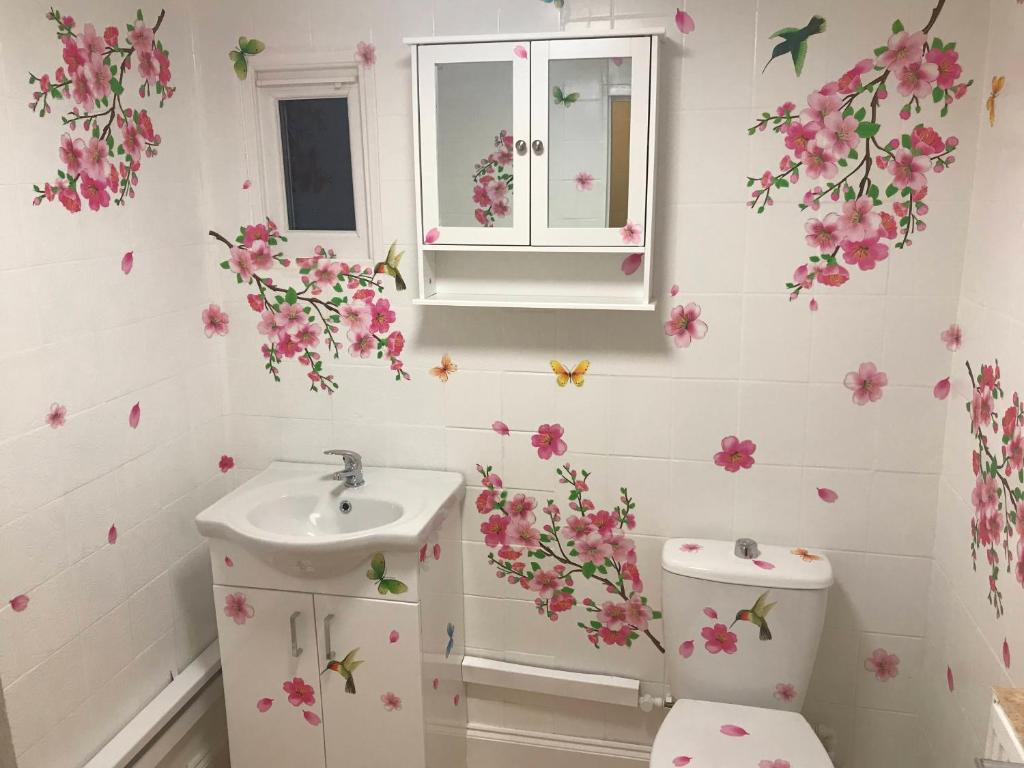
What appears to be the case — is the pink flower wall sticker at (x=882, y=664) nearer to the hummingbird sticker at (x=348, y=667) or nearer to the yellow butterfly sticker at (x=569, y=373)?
the yellow butterfly sticker at (x=569, y=373)

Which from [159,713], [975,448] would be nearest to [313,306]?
[159,713]

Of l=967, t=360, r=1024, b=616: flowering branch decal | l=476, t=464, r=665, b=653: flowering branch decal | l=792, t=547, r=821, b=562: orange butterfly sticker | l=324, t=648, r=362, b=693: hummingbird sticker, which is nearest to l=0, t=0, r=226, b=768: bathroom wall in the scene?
l=324, t=648, r=362, b=693: hummingbird sticker

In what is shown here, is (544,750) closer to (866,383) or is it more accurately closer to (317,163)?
(866,383)

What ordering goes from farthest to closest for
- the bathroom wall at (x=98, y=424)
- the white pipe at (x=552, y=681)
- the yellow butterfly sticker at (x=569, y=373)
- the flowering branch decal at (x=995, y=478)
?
1. the white pipe at (x=552, y=681)
2. the yellow butterfly sticker at (x=569, y=373)
3. the bathroom wall at (x=98, y=424)
4. the flowering branch decal at (x=995, y=478)

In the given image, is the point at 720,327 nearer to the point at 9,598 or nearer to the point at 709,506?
the point at 709,506

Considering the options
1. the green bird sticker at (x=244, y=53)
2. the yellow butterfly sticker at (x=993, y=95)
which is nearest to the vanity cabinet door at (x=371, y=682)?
the green bird sticker at (x=244, y=53)

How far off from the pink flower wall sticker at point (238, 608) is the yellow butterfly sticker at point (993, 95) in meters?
1.94

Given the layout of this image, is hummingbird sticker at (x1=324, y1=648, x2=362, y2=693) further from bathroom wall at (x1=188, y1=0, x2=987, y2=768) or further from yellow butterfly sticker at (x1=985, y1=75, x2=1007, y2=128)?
yellow butterfly sticker at (x1=985, y1=75, x2=1007, y2=128)

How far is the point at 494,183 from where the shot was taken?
1.91 m

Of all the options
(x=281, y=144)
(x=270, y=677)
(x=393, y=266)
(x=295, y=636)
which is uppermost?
(x=281, y=144)

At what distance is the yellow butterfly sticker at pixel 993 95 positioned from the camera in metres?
1.60

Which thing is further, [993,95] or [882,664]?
[882,664]

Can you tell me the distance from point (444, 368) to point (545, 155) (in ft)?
2.00

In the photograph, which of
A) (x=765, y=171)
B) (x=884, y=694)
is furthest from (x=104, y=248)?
(x=884, y=694)
